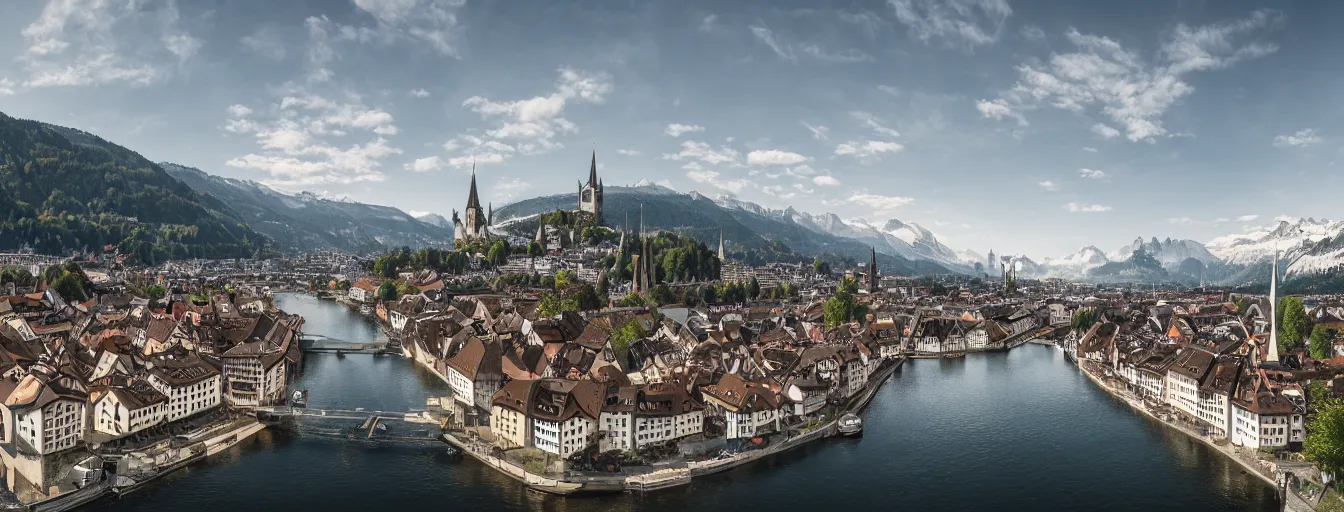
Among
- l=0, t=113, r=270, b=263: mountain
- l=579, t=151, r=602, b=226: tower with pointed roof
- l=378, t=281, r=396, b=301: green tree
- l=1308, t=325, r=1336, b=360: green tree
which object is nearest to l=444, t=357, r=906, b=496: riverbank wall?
l=1308, t=325, r=1336, b=360: green tree

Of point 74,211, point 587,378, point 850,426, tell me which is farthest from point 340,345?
point 74,211

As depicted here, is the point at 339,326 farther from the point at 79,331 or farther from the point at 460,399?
the point at 460,399

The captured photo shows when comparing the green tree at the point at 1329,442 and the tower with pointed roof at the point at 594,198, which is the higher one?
the tower with pointed roof at the point at 594,198

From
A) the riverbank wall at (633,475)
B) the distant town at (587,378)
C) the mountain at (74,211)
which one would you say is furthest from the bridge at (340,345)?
the mountain at (74,211)

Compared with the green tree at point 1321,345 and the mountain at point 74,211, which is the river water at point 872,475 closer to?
the green tree at point 1321,345

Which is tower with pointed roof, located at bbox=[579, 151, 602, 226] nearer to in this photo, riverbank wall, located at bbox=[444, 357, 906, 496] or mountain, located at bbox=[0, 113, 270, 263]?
mountain, located at bbox=[0, 113, 270, 263]

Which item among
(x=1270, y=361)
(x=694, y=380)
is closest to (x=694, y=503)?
(x=694, y=380)

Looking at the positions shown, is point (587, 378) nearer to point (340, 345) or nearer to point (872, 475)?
point (872, 475)
